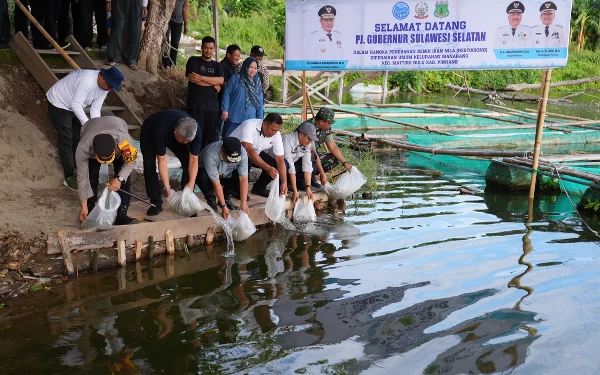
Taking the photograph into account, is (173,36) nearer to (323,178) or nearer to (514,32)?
(323,178)

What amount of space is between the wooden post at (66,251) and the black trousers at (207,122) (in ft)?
9.83

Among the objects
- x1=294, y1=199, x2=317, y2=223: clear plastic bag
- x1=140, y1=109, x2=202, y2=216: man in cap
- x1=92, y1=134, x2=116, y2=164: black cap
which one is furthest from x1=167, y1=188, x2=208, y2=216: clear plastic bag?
x1=294, y1=199, x2=317, y2=223: clear plastic bag

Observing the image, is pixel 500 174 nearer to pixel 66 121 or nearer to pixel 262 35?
pixel 66 121

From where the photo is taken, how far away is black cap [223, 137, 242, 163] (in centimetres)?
659

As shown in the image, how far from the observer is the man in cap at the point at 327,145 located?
8273mm

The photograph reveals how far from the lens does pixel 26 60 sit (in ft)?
29.6

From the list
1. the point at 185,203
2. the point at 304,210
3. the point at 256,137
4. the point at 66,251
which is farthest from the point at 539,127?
the point at 66,251

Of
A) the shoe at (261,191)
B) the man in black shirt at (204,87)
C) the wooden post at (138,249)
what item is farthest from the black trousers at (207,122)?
the wooden post at (138,249)

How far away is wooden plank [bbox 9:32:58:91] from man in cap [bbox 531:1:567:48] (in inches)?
249

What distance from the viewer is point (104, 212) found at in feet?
20.1

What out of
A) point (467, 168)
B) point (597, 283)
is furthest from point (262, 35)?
point (597, 283)

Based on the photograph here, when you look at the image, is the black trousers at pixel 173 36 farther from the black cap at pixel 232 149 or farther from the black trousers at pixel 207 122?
the black cap at pixel 232 149

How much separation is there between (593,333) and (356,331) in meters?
1.87

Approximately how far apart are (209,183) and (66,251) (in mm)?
1885
